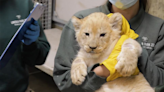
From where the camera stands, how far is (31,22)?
117cm

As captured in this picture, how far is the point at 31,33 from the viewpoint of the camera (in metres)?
1.18

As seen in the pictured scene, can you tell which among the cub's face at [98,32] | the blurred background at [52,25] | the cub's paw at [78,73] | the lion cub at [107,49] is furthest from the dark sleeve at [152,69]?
the blurred background at [52,25]

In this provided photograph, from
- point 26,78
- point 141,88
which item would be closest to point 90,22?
point 141,88

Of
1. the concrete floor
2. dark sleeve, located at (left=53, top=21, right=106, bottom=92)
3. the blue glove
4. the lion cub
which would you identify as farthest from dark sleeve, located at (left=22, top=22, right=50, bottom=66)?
the concrete floor

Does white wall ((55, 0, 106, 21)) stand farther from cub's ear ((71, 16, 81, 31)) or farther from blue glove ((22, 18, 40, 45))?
cub's ear ((71, 16, 81, 31))

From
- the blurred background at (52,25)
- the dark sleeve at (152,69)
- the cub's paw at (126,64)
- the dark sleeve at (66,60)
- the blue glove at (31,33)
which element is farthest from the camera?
the blurred background at (52,25)

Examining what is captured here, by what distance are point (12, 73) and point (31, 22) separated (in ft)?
1.29

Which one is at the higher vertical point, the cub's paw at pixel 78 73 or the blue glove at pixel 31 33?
the blue glove at pixel 31 33

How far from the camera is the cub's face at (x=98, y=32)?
84 cm

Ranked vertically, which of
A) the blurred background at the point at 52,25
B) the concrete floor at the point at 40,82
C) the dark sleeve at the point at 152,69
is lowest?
the concrete floor at the point at 40,82

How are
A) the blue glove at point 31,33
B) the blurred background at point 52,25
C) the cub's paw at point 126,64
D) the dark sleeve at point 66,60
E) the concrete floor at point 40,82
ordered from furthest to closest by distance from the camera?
the concrete floor at point 40,82 → the blurred background at point 52,25 → the blue glove at point 31,33 → the dark sleeve at point 66,60 → the cub's paw at point 126,64

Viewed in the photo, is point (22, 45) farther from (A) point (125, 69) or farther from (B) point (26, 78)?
(A) point (125, 69)

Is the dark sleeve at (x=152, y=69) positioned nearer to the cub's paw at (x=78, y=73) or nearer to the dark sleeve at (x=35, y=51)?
the cub's paw at (x=78, y=73)

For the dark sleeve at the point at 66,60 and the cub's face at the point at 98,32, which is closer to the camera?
the cub's face at the point at 98,32
